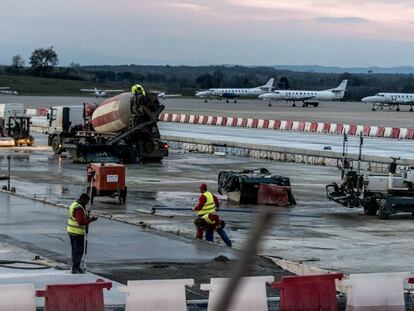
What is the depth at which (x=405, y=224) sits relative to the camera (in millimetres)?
25359

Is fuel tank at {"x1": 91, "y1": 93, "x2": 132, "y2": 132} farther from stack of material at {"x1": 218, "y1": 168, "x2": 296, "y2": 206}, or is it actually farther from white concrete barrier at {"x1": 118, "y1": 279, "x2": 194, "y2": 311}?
white concrete barrier at {"x1": 118, "y1": 279, "x2": 194, "y2": 311}

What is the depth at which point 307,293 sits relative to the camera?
13406 millimetres

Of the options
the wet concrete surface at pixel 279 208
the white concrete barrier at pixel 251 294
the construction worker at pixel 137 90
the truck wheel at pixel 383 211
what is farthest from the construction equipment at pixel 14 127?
the white concrete barrier at pixel 251 294

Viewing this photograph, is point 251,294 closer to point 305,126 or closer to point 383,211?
point 383,211

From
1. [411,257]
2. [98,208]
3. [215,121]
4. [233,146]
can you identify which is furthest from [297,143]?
[411,257]

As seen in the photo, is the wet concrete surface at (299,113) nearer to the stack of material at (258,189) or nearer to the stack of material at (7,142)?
the stack of material at (7,142)

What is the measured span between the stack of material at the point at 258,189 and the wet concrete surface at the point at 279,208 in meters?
0.42

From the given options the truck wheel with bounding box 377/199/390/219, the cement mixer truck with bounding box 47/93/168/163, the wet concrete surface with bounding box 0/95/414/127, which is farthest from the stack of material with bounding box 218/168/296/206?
the wet concrete surface with bounding box 0/95/414/127

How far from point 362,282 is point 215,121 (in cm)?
6356

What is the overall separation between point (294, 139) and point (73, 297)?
4796cm

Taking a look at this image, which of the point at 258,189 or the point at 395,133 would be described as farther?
the point at 395,133

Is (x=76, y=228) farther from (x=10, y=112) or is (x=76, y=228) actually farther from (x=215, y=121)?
(x=215, y=121)

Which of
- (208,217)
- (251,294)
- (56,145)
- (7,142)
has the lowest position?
(7,142)

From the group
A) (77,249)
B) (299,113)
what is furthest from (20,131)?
(299,113)
